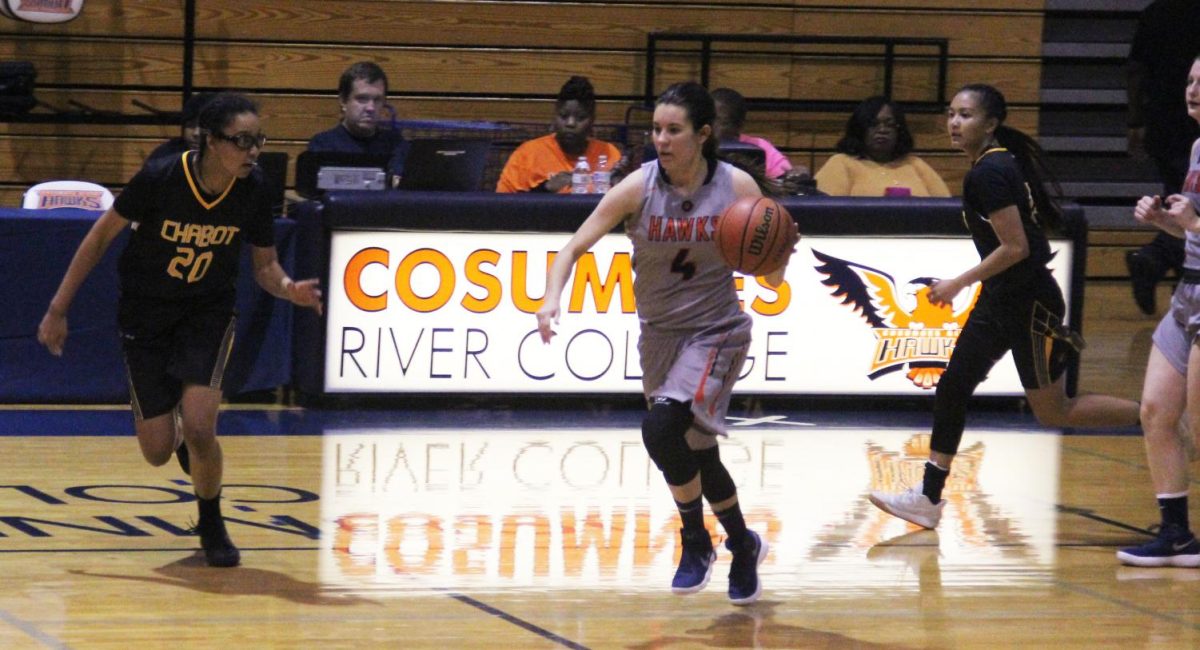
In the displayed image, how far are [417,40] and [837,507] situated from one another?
6765 mm

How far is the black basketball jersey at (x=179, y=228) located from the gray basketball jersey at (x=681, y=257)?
1.32 metres

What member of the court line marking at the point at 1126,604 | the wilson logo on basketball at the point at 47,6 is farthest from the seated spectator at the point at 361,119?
the court line marking at the point at 1126,604

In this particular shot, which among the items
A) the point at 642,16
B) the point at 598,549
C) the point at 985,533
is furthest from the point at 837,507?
the point at 642,16

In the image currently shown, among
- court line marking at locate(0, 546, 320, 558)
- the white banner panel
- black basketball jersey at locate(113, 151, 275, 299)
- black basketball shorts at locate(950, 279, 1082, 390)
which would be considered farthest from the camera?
the white banner panel

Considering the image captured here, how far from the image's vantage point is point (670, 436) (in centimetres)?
518

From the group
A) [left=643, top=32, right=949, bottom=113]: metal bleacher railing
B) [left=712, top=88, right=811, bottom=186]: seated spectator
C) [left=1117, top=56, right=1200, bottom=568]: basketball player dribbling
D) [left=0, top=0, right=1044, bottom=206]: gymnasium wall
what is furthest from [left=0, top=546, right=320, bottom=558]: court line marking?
[left=643, top=32, right=949, bottom=113]: metal bleacher railing

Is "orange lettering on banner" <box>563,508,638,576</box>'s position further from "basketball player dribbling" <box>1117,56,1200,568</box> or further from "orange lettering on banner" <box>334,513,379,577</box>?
"basketball player dribbling" <box>1117,56,1200,568</box>

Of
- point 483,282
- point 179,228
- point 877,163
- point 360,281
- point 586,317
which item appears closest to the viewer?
point 179,228

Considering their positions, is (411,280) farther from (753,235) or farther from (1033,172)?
(753,235)

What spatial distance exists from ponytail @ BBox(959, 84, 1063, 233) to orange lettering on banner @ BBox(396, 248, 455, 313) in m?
2.93

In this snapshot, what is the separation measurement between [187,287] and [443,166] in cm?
340

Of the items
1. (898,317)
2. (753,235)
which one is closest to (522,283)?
(898,317)

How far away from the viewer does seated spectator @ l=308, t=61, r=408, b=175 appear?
9672 mm

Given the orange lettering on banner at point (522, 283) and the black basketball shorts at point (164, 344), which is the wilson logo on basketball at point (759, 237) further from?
the orange lettering on banner at point (522, 283)
